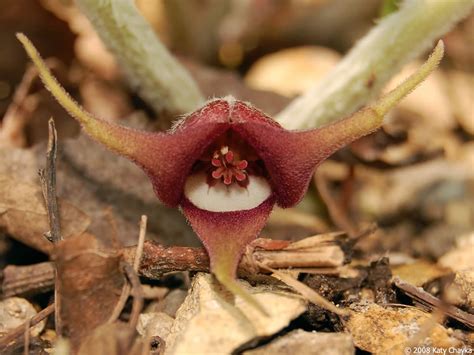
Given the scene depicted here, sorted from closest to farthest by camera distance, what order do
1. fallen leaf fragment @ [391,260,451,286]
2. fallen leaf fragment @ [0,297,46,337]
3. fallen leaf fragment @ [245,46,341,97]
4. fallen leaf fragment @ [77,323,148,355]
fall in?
fallen leaf fragment @ [77,323,148,355] < fallen leaf fragment @ [0,297,46,337] < fallen leaf fragment @ [391,260,451,286] < fallen leaf fragment @ [245,46,341,97]

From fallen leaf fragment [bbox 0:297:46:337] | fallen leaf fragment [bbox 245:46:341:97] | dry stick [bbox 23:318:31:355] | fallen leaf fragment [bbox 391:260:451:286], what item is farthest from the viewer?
fallen leaf fragment [bbox 245:46:341:97]

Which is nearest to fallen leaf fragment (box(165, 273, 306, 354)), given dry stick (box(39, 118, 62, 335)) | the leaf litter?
the leaf litter

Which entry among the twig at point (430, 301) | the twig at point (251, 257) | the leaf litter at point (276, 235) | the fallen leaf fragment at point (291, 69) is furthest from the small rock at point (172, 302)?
the fallen leaf fragment at point (291, 69)

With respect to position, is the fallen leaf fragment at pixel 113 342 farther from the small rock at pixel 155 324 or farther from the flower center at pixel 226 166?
the flower center at pixel 226 166

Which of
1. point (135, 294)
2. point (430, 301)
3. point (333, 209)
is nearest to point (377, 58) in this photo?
point (333, 209)

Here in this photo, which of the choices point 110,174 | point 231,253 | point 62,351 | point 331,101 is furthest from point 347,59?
point 62,351

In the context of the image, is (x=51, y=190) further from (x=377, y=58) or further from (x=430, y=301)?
(x=377, y=58)

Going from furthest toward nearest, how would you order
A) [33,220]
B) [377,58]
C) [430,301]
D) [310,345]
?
[377,58] → [33,220] → [430,301] → [310,345]

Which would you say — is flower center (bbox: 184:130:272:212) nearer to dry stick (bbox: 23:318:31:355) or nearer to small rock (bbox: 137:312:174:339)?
small rock (bbox: 137:312:174:339)
